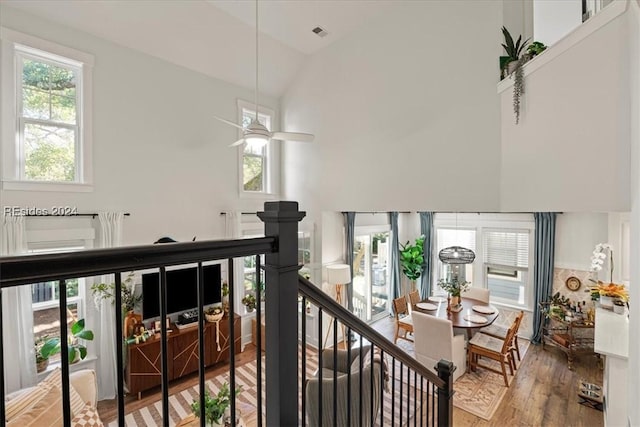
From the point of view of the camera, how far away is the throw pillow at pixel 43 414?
5.74 ft

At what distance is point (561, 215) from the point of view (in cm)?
502

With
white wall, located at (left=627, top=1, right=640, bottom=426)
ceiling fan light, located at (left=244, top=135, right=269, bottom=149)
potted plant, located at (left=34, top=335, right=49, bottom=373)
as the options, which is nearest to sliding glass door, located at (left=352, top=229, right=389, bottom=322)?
ceiling fan light, located at (left=244, top=135, right=269, bottom=149)

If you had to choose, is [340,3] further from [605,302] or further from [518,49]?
[605,302]

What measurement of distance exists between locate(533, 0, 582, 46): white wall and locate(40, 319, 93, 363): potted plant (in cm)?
549

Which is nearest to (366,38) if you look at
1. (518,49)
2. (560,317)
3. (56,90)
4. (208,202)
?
(518,49)

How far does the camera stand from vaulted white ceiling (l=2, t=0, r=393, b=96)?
11.4 feet

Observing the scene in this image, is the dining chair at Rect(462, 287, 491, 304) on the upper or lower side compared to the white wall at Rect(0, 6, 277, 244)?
lower

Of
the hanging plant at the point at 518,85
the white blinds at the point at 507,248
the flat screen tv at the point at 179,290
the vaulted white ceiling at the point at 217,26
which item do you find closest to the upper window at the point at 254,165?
the vaulted white ceiling at the point at 217,26

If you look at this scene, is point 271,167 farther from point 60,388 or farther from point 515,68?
point 60,388

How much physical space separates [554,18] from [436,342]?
372 cm

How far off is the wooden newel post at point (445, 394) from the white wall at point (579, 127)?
4.65ft

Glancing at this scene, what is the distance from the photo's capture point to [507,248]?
A: 5.68 meters

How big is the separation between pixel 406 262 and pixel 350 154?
333cm

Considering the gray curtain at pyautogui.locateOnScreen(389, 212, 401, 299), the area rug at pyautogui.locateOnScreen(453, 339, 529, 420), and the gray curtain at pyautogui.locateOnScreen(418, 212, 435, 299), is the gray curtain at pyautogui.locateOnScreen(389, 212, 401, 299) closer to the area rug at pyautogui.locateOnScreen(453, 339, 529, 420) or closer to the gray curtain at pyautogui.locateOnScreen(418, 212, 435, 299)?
the gray curtain at pyautogui.locateOnScreen(418, 212, 435, 299)
